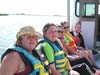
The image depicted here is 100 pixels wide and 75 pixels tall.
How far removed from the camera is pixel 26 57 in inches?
93.3

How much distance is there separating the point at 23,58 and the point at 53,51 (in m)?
1.00

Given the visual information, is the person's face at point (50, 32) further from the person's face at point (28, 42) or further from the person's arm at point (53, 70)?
the person's face at point (28, 42)

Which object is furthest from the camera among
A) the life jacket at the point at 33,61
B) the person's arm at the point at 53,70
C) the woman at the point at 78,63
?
the woman at the point at 78,63

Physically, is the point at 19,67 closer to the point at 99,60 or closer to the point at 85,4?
the point at 99,60

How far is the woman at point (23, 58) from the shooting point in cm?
219

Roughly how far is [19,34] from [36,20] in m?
5.04

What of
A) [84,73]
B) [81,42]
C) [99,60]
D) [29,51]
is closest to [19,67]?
[29,51]

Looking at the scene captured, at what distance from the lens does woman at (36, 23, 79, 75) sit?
10.4ft

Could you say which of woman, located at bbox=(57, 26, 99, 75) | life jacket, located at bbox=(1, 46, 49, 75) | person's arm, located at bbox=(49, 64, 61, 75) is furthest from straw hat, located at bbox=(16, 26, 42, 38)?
woman, located at bbox=(57, 26, 99, 75)

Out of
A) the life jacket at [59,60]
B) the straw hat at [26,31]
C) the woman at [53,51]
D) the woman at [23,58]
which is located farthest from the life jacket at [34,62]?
the life jacket at [59,60]

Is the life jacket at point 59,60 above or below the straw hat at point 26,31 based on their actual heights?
below

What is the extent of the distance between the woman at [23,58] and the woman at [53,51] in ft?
1.89

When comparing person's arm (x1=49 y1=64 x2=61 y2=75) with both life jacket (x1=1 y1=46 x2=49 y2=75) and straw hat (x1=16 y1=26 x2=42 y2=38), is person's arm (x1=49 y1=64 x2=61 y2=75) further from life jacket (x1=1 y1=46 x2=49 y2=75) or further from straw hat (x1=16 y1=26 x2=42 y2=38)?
straw hat (x1=16 y1=26 x2=42 y2=38)

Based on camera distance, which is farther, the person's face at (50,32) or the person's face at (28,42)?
the person's face at (50,32)
